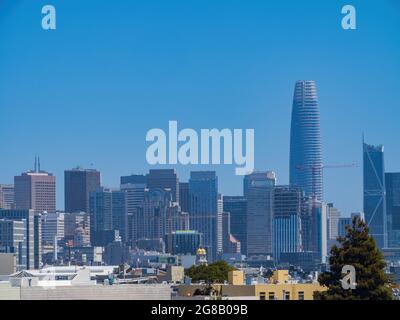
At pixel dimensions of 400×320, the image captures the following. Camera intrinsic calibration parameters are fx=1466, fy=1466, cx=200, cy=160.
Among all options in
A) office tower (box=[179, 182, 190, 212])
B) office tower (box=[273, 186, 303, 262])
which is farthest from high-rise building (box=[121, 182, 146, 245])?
office tower (box=[273, 186, 303, 262])

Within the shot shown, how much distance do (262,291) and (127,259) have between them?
291ft

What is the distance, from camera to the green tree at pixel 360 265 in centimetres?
1823

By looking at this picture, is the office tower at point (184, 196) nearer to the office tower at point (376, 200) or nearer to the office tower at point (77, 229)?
the office tower at point (77, 229)

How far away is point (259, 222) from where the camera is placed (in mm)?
137250

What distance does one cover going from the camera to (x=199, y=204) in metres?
109

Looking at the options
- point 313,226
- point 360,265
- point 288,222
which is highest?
point 288,222

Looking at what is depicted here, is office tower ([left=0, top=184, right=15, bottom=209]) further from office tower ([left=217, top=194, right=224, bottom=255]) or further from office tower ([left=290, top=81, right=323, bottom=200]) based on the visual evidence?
office tower ([left=290, top=81, right=323, bottom=200])

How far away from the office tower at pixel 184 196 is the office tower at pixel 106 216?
4.99 meters

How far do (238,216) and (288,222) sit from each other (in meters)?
27.0

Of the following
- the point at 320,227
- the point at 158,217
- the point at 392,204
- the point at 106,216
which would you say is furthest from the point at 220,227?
the point at 392,204

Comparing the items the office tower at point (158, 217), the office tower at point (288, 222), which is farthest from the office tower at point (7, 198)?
the office tower at point (288, 222)

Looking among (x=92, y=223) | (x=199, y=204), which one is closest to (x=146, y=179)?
(x=199, y=204)

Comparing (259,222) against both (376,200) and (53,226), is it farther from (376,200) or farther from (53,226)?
(376,200)
